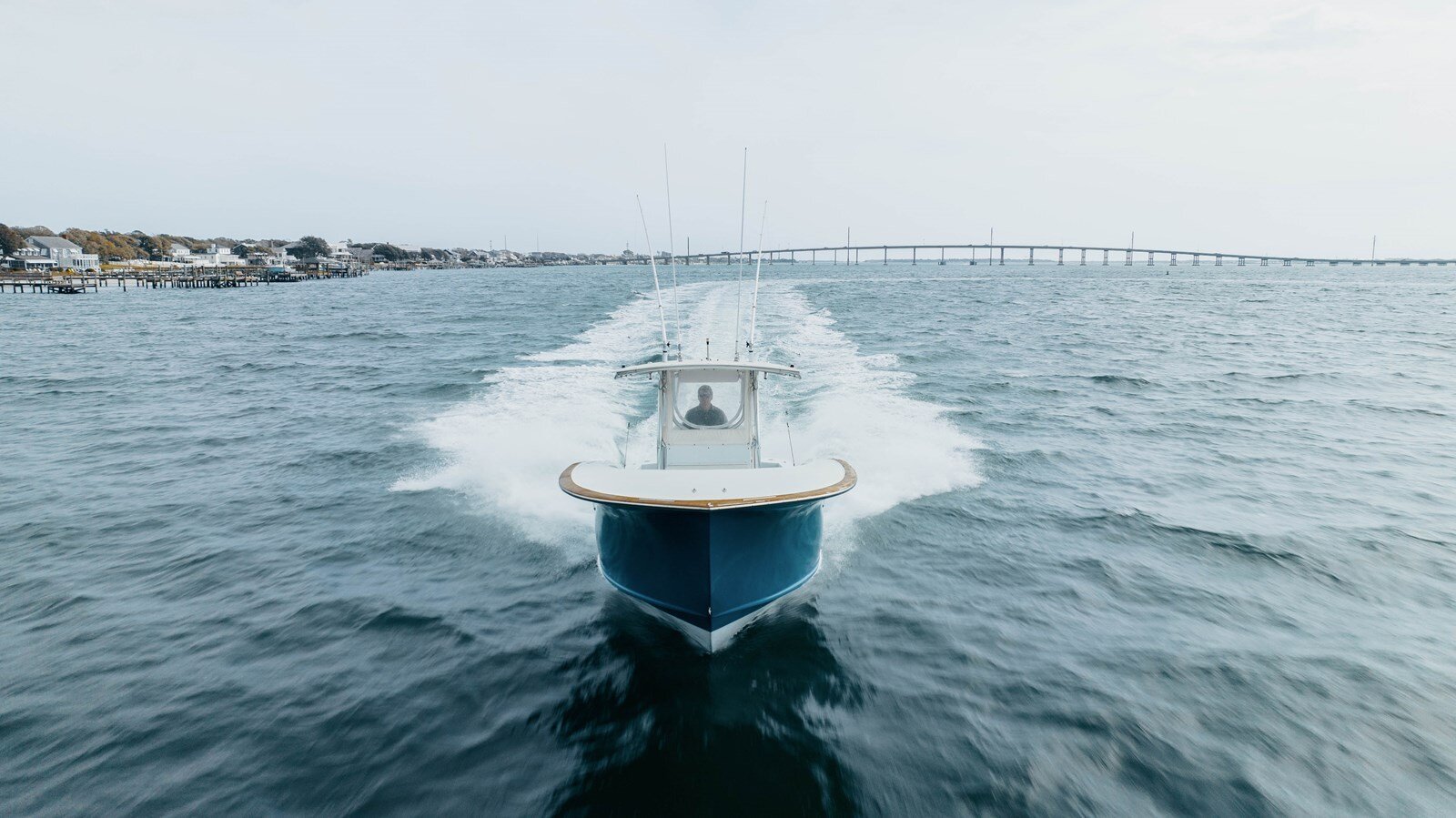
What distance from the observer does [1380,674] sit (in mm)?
7211

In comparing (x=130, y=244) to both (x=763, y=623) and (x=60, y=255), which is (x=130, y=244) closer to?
(x=60, y=255)

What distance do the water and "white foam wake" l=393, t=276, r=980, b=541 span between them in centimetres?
13

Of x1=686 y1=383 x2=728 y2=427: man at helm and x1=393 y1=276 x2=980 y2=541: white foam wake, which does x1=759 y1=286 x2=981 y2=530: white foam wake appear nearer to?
x1=393 y1=276 x2=980 y2=541: white foam wake

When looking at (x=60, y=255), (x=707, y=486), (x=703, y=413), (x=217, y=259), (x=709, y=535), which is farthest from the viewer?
(x=217, y=259)

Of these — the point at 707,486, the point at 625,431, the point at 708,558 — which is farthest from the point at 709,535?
the point at 625,431

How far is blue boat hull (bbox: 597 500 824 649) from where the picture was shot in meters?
7.12

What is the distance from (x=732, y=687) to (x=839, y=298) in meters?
55.5

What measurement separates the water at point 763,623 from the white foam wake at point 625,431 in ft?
0.41

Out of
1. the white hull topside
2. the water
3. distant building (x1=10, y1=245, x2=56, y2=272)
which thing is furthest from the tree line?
the white hull topside

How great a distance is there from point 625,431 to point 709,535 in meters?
9.56

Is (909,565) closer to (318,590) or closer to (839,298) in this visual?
(318,590)

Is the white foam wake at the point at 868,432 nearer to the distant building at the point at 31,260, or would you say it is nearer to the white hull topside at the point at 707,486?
the white hull topside at the point at 707,486

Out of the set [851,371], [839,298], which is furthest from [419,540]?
[839,298]

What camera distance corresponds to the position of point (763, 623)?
8234mm
